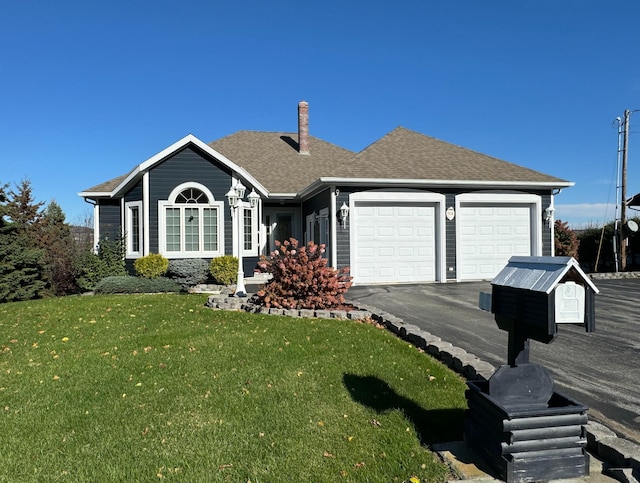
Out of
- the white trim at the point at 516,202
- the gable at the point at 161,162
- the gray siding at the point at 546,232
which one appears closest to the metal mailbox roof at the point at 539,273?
the white trim at the point at 516,202

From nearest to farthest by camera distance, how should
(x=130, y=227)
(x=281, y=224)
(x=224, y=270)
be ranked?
1. (x=224, y=270)
2. (x=130, y=227)
3. (x=281, y=224)

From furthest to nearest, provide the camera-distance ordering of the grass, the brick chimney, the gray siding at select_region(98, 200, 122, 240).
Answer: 1. the brick chimney
2. the gray siding at select_region(98, 200, 122, 240)
3. the grass

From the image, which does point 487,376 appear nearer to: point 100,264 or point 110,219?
point 100,264

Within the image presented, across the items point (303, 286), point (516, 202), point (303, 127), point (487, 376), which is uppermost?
point (303, 127)

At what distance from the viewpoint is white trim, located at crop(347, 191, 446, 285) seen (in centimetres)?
1311

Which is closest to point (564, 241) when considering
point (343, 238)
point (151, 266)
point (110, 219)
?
point (343, 238)

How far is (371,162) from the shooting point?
46.1 feet

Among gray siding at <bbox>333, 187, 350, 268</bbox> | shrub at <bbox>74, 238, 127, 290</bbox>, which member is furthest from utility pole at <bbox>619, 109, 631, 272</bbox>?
shrub at <bbox>74, 238, 127, 290</bbox>

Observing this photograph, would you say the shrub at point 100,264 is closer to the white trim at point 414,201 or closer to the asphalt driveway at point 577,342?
the white trim at point 414,201

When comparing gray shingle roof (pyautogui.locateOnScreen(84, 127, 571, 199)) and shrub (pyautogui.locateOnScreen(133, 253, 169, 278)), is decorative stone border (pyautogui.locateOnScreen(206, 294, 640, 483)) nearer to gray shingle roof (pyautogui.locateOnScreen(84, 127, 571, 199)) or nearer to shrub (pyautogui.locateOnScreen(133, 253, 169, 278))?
shrub (pyautogui.locateOnScreen(133, 253, 169, 278))

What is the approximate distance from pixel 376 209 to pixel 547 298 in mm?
10915

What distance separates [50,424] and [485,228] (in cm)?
1307

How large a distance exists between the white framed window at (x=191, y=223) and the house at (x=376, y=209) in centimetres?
3

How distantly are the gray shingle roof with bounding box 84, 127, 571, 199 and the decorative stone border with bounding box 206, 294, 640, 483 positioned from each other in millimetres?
5702
